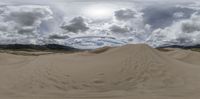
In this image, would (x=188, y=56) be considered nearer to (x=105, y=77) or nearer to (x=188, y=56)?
(x=188, y=56)

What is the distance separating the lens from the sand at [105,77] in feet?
34.4

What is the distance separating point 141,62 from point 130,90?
1599 millimetres

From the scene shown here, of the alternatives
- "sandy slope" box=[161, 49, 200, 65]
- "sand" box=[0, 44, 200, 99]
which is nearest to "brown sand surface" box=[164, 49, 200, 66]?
"sandy slope" box=[161, 49, 200, 65]

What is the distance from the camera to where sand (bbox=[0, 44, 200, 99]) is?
34.4ft

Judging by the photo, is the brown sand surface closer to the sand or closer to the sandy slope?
the sandy slope

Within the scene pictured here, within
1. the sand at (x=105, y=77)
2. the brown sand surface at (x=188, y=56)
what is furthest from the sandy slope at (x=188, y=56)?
the sand at (x=105, y=77)

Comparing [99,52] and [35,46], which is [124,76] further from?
[35,46]

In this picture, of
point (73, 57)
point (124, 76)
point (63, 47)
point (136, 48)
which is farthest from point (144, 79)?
point (63, 47)

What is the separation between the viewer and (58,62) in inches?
507

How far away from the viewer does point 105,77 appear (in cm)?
1148

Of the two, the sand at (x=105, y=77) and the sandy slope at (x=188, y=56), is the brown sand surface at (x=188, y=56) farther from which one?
the sand at (x=105, y=77)

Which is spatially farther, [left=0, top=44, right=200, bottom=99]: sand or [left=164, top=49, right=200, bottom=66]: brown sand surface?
[left=164, top=49, right=200, bottom=66]: brown sand surface

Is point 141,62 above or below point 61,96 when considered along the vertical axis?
above

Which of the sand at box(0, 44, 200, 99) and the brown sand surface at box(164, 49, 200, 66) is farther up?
the brown sand surface at box(164, 49, 200, 66)
